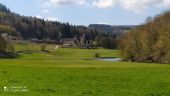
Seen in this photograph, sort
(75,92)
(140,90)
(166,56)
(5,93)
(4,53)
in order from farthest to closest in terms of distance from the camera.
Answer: (4,53) < (166,56) < (140,90) < (75,92) < (5,93)

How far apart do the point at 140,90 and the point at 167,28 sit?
81.6 m

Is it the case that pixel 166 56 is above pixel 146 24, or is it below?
below

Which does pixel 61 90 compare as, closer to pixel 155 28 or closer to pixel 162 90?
pixel 162 90

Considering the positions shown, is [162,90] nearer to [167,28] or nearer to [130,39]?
[167,28]

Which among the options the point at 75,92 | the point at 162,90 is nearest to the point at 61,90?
the point at 75,92

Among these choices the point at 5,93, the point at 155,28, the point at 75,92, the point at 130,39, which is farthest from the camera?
the point at 130,39

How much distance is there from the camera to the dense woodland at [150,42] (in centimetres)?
10400

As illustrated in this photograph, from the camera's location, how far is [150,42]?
4441 inches

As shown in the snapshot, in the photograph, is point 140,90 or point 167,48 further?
point 167,48

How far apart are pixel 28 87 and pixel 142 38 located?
302 feet

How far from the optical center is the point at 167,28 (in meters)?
106

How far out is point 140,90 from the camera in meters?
26.4

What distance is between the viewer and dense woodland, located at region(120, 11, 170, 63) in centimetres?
10400

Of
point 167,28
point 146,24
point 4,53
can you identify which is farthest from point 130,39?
point 4,53
